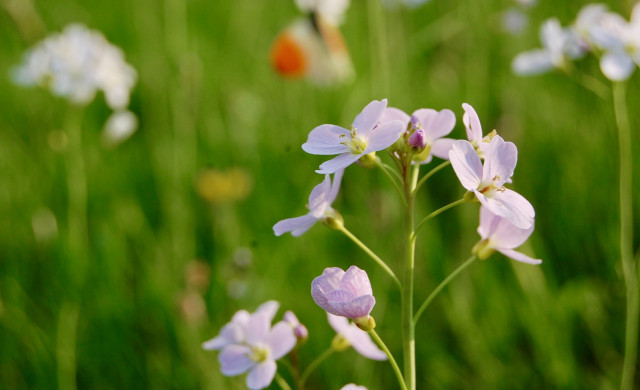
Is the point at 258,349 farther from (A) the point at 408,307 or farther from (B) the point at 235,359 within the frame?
(A) the point at 408,307

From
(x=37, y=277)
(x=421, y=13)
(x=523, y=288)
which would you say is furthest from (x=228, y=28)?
(x=523, y=288)

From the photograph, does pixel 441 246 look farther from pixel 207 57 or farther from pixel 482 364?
pixel 207 57

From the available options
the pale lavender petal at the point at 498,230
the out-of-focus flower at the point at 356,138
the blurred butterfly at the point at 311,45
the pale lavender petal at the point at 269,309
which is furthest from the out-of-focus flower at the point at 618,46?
the blurred butterfly at the point at 311,45

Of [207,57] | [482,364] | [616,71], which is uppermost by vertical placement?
[616,71]

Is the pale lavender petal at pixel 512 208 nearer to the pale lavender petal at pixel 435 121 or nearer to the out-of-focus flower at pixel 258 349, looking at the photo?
the pale lavender petal at pixel 435 121

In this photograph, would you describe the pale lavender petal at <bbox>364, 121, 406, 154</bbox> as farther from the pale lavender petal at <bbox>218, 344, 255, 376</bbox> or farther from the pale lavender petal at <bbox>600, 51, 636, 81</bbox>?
the pale lavender petal at <bbox>600, 51, 636, 81</bbox>

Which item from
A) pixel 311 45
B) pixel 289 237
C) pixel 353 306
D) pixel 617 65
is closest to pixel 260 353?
pixel 353 306

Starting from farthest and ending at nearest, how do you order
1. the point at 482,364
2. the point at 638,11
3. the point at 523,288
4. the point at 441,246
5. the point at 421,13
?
the point at 421,13 < the point at 441,246 < the point at 523,288 < the point at 482,364 < the point at 638,11
